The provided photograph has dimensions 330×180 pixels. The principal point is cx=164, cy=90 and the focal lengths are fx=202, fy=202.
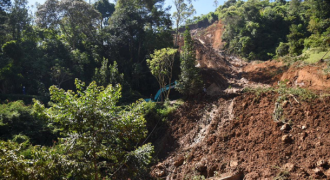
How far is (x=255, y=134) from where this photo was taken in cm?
827

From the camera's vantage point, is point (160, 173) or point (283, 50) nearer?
point (160, 173)

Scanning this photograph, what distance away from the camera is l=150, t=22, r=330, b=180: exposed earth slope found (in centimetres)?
653

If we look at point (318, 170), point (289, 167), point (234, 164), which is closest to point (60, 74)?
point (234, 164)

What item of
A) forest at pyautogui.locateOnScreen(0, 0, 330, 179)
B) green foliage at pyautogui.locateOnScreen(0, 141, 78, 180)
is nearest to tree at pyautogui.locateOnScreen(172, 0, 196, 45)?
forest at pyautogui.locateOnScreen(0, 0, 330, 179)

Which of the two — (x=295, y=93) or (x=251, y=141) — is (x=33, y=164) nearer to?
(x=251, y=141)

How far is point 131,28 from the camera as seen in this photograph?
66.1ft

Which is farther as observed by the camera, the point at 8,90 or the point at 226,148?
the point at 8,90

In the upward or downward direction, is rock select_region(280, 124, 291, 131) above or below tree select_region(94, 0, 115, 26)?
below

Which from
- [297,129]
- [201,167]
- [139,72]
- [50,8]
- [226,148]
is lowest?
[201,167]

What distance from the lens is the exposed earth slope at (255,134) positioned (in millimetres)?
6531

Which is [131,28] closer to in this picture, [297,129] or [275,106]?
[275,106]

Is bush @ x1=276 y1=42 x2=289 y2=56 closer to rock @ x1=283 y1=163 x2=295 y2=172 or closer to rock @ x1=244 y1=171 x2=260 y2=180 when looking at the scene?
rock @ x1=283 y1=163 x2=295 y2=172

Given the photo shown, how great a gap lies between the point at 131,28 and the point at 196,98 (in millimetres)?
11031

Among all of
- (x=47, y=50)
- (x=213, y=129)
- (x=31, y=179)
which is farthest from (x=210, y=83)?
(x=47, y=50)
